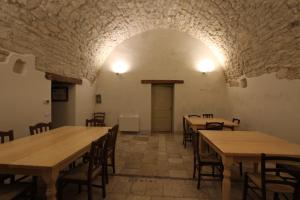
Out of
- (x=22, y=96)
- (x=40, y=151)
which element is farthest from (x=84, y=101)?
(x=40, y=151)

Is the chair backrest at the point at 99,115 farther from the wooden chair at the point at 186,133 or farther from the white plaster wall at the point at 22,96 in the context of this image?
the wooden chair at the point at 186,133

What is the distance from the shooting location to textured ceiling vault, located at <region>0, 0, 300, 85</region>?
9.87 feet

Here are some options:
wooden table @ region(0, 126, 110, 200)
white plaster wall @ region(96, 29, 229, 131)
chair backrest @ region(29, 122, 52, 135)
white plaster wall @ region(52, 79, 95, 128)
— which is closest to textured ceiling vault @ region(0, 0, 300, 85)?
white plaster wall @ region(96, 29, 229, 131)

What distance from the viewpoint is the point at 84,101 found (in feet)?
19.9

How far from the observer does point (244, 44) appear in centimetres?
452

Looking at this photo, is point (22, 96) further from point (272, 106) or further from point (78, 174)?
point (272, 106)

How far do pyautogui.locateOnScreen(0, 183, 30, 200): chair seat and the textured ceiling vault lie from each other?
7.01 ft

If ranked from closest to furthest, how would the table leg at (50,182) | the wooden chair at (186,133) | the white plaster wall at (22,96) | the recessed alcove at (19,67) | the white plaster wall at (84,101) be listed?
the table leg at (50,182) < the white plaster wall at (22,96) < the recessed alcove at (19,67) < the wooden chair at (186,133) < the white plaster wall at (84,101)

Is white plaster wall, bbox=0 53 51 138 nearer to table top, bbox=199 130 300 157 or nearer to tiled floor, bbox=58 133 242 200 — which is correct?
tiled floor, bbox=58 133 242 200

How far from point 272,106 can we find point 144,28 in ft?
15.1

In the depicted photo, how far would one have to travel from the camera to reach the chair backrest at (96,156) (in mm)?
2062

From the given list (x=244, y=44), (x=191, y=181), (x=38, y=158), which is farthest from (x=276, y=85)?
(x=38, y=158)

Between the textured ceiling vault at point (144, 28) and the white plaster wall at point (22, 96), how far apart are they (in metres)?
0.26

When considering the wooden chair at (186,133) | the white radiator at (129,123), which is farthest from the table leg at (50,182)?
the white radiator at (129,123)
